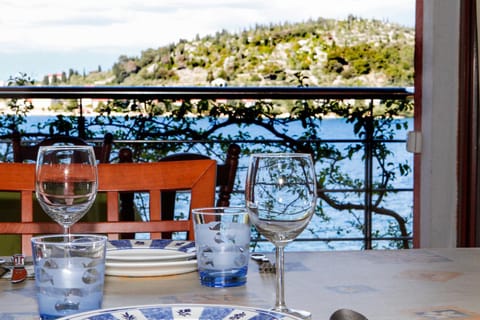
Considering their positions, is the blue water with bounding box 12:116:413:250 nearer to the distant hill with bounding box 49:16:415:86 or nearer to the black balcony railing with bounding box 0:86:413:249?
the black balcony railing with bounding box 0:86:413:249

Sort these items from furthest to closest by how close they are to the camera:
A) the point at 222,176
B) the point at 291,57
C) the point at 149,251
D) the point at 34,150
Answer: the point at 291,57, the point at 34,150, the point at 222,176, the point at 149,251

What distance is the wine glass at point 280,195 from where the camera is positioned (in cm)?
94

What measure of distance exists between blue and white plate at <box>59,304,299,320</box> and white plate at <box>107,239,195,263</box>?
292 millimetres

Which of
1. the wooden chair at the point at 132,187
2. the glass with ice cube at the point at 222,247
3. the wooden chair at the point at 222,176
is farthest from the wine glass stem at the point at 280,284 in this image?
the wooden chair at the point at 222,176

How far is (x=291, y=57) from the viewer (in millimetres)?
9414

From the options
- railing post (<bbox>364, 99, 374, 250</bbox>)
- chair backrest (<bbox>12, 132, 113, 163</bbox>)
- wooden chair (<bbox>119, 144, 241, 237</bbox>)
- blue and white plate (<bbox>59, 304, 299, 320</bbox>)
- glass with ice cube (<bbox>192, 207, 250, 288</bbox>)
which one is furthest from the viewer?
railing post (<bbox>364, 99, 374, 250</bbox>)

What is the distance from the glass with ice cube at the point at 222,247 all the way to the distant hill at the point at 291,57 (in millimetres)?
8108

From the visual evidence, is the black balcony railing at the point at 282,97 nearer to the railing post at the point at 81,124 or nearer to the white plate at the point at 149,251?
the railing post at the point at 81,124

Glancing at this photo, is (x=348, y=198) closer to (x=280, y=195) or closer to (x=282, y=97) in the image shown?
(x=282, y=97)

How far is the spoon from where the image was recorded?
33.9 inches

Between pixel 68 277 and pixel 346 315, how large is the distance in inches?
11.2

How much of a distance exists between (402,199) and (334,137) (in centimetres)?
45

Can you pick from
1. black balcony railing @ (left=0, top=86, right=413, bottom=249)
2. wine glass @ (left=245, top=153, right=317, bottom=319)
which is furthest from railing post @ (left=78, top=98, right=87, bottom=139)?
wine glass @ (left=245, top=153, right=317, bottom=319)

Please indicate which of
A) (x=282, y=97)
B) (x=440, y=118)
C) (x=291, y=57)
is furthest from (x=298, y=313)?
(x=291, y=57)
